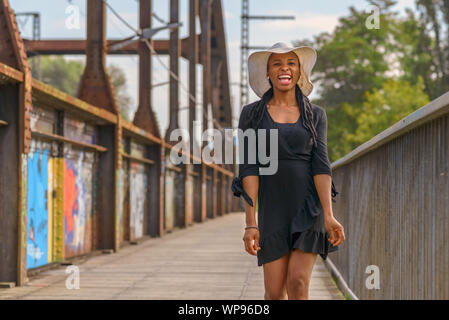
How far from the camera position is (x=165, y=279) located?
9.19 m

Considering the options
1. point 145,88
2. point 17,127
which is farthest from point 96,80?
point 145,88

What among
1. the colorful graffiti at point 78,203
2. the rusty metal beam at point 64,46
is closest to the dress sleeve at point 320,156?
the colorful graffiti at point 78,203

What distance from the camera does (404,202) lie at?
4.46 meters

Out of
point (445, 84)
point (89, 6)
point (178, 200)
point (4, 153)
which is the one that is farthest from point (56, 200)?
point (445, 84)

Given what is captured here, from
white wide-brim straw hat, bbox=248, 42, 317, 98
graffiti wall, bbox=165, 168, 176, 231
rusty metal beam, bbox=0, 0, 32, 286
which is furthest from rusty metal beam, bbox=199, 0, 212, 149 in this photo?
white wide-brim straw hat, bbox=248, 42, 317, 98

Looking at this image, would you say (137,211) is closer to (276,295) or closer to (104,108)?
(104,108)

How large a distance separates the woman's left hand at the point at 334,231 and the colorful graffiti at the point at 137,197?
43.9 feet

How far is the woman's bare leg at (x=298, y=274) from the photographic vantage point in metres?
3.43

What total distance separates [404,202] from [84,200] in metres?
9.06

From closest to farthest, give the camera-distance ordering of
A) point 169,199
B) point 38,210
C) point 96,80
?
1. point 38,210
2. point 96,80
3. point 169,199

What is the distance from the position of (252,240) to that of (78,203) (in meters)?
9.27

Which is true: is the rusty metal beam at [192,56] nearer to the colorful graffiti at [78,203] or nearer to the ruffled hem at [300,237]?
the colorful graffiti at [78,203]

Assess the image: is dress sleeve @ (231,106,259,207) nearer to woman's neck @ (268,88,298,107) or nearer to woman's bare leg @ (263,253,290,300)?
woman's neck @ (268,88,298,107)
